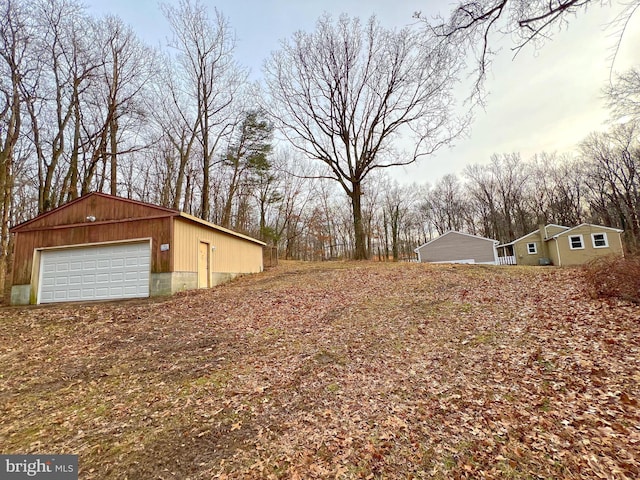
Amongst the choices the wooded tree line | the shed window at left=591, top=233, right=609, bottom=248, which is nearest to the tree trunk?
the wooded tree line

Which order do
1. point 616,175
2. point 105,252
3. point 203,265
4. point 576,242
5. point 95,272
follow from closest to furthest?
point 95,272, point 105,252, point 203,265, point 576,242, point 616,175

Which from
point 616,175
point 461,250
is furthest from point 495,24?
point 616,175

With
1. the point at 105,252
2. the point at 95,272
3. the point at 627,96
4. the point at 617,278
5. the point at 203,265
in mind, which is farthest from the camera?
the point at 203,265

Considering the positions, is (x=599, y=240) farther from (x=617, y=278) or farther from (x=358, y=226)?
(x=617, y=278)

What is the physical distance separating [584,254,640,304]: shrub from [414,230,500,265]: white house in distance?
1732 cm

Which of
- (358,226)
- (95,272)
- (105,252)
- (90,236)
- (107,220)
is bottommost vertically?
(95,272)

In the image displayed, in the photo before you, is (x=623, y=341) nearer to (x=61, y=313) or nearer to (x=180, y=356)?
(x=180, y=356)

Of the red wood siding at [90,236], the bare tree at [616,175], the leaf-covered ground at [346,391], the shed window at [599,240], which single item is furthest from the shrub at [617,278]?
the bare tree at [616,175]

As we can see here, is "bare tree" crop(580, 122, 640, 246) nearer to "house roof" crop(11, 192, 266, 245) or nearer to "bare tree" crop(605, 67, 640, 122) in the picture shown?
"bare tree" crop(605, 67, 640, 122)

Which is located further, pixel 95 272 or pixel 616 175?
pixel 616 175

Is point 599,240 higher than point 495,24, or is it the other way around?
point 495,24

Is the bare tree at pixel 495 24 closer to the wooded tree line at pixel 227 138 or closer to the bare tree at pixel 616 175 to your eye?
the wooded tree line at pixel 227 138

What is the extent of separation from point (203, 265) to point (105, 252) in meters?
3.27

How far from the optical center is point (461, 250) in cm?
2373
